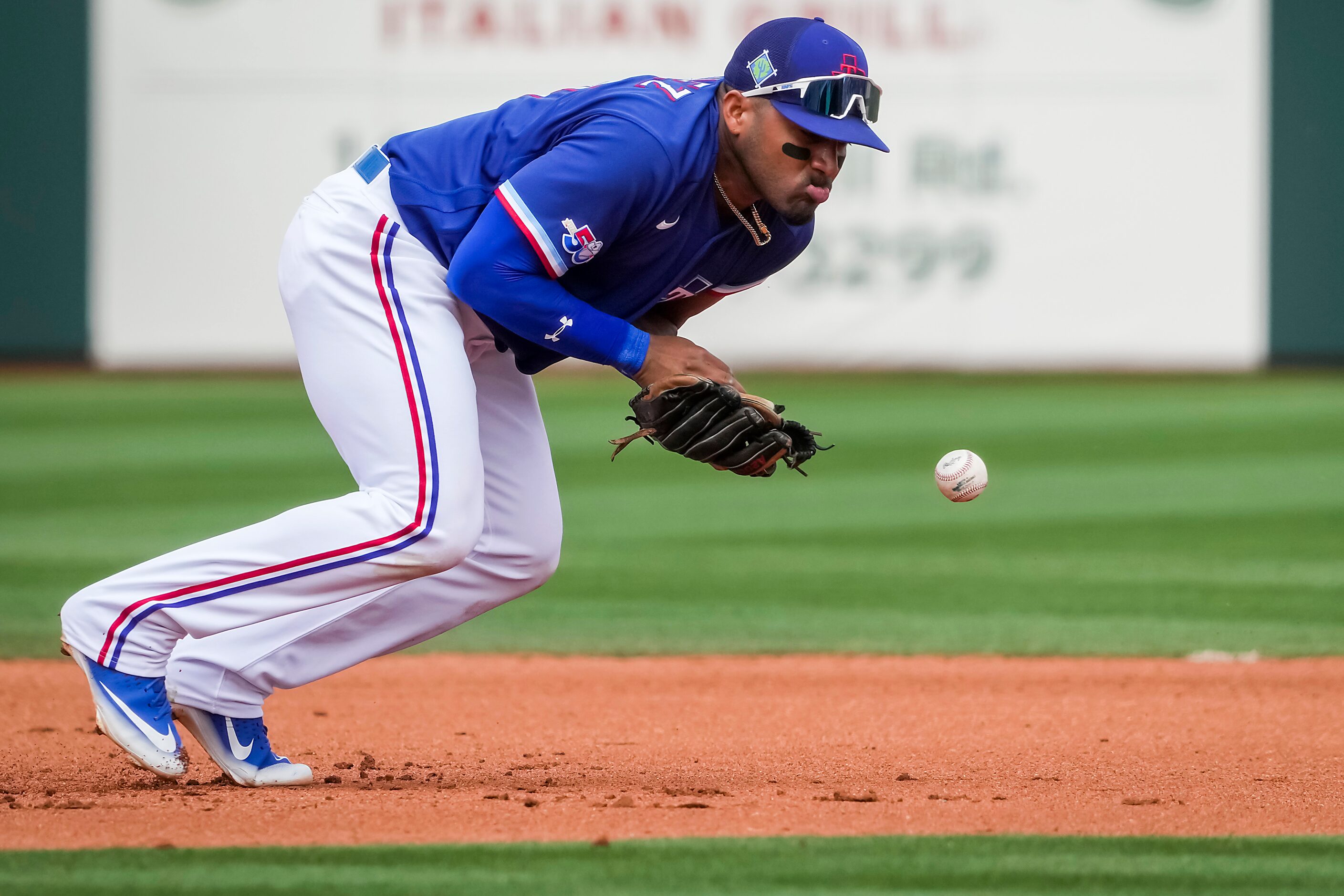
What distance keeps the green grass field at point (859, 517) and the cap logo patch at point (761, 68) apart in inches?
113

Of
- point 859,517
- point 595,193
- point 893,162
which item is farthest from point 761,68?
point 893,162

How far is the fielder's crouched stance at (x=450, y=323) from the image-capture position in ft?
10.2

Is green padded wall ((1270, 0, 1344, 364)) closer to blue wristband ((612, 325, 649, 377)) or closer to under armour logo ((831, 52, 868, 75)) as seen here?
under armour logo ((831, 52, 868, 75))

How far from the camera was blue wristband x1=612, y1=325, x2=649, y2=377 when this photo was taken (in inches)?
126

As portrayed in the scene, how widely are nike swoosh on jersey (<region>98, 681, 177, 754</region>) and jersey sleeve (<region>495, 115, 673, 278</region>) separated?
1160mm

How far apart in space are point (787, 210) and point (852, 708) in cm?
183

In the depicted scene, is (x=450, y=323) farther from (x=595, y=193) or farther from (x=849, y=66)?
(x=849, y=66)

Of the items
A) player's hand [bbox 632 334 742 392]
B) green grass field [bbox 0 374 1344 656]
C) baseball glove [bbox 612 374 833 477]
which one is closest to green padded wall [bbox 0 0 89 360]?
green grass field [bbox 0 374 1344 656]

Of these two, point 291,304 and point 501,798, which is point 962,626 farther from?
point 291,304

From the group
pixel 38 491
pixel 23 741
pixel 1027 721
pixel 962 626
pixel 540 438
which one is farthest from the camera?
pixel 38 491

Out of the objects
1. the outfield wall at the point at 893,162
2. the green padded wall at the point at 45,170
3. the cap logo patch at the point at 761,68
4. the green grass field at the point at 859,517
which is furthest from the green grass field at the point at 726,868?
the green padded wall at the point at 45,170

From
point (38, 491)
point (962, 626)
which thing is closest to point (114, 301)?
point (38, 491)

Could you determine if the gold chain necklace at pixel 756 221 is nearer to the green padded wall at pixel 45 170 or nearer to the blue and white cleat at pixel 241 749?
the blue and white cleat at pixel 241 749

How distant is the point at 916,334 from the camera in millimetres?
14016
